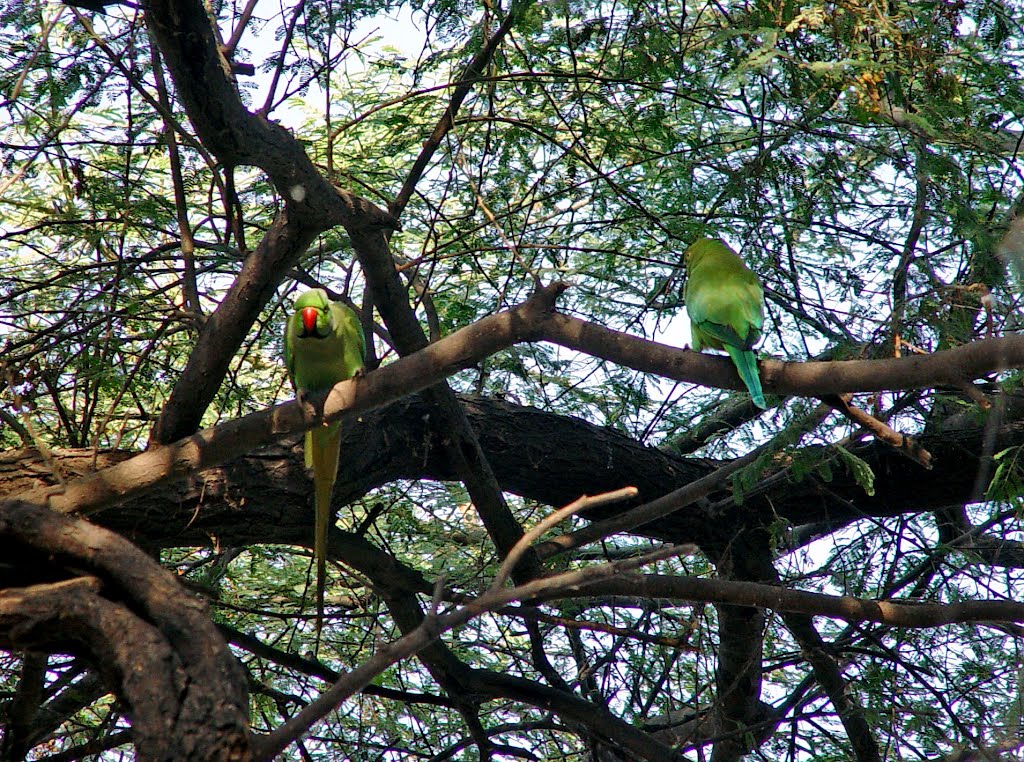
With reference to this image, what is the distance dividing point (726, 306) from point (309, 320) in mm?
1644

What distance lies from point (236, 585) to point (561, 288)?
138 inches

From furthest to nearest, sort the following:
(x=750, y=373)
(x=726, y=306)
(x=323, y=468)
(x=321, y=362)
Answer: (x=321, y=362) < (x=323, y=468) < (x=726, y=306) < (x=750, y=373)

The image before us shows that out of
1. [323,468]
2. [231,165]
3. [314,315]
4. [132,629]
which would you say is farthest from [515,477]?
[132,629]

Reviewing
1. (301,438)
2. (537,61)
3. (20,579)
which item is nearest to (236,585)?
(301,438)

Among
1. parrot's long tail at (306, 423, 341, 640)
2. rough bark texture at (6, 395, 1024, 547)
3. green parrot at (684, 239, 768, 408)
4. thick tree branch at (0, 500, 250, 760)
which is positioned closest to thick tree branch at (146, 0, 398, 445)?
rough bark texture at (6, 395, 1024, 547)

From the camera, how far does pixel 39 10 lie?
453 cm

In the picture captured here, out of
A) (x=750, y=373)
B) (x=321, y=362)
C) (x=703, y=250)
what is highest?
(x=703, y=250)

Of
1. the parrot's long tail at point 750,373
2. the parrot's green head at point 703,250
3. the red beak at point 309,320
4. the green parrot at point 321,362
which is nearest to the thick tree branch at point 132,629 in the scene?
the green parrot at point 321,362

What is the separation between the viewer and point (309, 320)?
3.80 metres

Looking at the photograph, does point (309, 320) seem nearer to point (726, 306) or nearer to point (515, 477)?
point (515, 477)

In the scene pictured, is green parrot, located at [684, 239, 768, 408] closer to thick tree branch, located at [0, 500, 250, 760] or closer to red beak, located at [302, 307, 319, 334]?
red beak, located at [302, 307, 319, 334]

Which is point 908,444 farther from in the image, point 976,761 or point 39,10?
point 39,10

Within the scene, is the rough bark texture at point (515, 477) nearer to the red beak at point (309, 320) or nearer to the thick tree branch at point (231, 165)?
the thick tree branch at point (231, 165)

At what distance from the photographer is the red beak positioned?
12.5 ft
